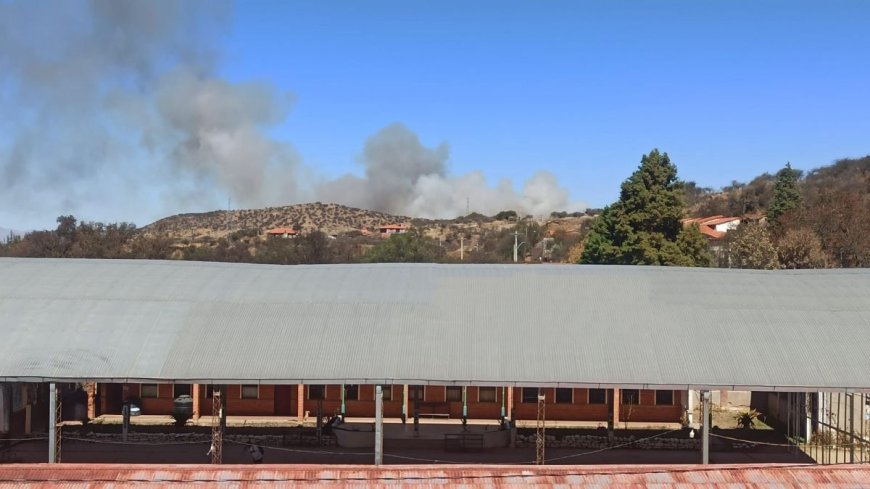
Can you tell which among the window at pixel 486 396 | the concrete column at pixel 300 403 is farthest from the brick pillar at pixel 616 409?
the concrete column at pixel 300 403

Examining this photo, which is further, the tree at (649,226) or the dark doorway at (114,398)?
the tree at (649,226)

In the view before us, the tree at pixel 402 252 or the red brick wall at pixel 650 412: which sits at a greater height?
the tree at pixel 402 252

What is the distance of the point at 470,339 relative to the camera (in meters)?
18.3

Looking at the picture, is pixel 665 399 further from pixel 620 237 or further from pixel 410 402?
pixel 620 237

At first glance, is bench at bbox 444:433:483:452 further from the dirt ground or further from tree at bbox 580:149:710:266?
tree at bbox 580:149:710:266

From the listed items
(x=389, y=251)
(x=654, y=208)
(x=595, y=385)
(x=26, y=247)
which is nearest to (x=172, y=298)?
(x=595, y=385)

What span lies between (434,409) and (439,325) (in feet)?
25.5

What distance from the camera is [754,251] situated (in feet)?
154

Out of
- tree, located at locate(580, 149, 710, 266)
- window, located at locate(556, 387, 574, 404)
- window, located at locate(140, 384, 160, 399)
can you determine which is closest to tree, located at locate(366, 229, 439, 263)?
tree, located at locate(580, 149, 710, 266)

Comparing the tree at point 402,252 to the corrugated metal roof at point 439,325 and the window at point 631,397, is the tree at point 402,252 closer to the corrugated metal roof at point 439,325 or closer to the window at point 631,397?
the window at point 631,397

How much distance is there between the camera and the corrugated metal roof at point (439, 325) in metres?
17.0

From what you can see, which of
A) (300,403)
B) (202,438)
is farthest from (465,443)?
(202,438)

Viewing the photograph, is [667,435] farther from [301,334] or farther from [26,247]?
[26,247]

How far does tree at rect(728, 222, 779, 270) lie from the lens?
46.1 meters
